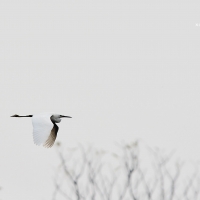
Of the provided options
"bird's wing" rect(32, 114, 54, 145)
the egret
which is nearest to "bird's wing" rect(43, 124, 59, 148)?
the egret

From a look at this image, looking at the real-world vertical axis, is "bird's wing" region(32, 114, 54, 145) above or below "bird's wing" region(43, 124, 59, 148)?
above

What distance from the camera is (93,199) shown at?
27.5 m

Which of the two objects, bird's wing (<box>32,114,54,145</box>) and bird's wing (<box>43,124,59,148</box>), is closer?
bird's wing (<box>32,114,54,145</box>)

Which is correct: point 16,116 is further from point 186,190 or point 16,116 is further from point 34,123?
point 186,190

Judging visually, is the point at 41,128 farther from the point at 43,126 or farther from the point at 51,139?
the point at 51,139

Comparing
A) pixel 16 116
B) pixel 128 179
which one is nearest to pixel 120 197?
pixel 128 179

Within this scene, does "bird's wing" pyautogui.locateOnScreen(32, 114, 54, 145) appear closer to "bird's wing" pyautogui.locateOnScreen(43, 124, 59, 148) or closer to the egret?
the egret

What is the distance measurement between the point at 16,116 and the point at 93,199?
6456 mm

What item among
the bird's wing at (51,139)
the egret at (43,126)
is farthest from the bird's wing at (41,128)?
the bird's wing at (51,139)

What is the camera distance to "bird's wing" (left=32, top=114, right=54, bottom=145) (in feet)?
64.8

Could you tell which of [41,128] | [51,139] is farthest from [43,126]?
[51,139]

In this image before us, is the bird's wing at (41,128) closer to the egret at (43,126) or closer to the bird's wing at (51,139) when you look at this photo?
the egret at (43,126)

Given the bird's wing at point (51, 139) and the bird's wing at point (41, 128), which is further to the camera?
the bird's wing at point (51, 139)

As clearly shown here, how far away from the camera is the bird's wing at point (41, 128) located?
64.8 feet
